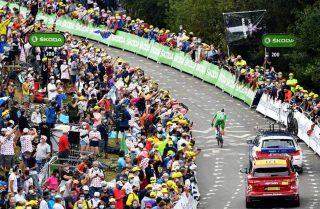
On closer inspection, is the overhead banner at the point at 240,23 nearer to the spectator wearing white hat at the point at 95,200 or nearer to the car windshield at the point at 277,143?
the car windshield at the point at 277,143

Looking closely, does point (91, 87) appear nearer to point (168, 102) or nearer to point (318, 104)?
point (168, 102)

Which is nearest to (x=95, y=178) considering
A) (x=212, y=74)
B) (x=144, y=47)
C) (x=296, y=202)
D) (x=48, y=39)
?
(x=296, y=202)

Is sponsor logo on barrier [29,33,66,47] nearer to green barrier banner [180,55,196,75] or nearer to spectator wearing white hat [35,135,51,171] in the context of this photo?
spectator wearing white hat [35,135,51,171]

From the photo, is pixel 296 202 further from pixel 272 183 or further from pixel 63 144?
pixel 63 144

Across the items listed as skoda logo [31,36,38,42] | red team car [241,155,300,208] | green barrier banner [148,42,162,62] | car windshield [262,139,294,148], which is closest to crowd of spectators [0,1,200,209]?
skoda logo [31,36,38,42]

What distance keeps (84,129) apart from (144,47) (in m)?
28.4

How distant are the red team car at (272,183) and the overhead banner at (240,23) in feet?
85.8

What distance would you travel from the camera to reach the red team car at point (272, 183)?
1692 inches

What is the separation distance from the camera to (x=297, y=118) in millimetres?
55219

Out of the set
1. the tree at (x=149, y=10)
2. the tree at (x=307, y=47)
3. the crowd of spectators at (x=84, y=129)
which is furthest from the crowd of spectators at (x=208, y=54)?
the tree at (x=149, y=10)

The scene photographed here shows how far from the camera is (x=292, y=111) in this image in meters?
55.0

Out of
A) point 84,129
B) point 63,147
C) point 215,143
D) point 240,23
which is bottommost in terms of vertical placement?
point 215,143

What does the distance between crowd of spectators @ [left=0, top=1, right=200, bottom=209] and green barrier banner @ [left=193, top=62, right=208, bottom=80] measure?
793cm

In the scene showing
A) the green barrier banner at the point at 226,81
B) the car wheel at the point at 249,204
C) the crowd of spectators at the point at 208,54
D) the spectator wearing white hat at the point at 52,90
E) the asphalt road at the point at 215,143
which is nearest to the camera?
the car wheel at the point at 249,204
